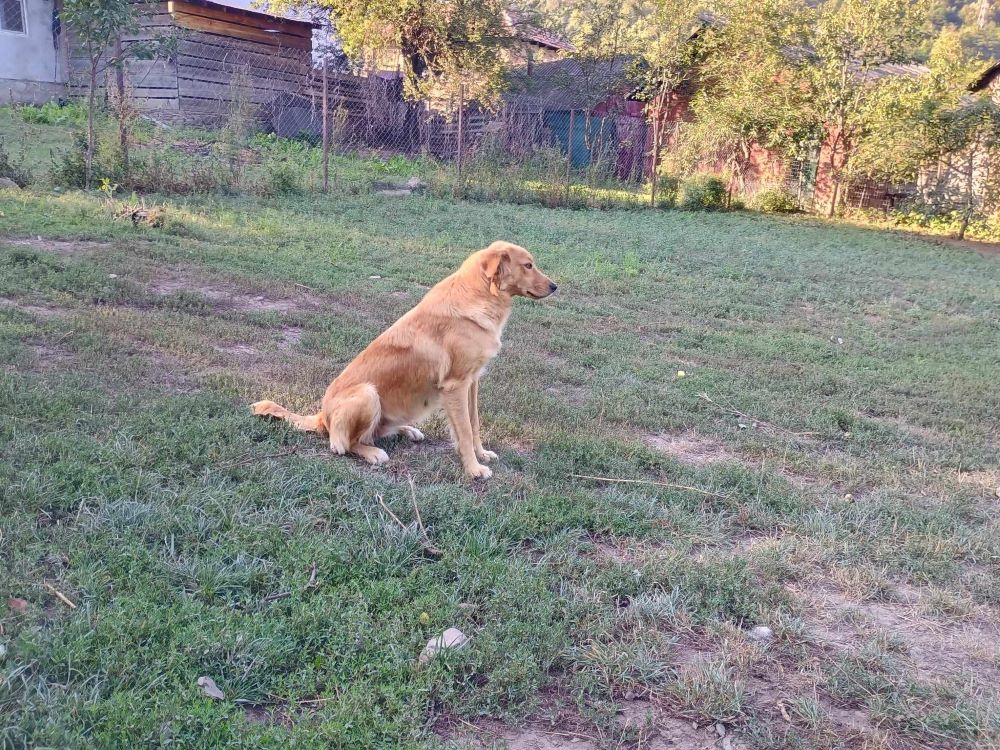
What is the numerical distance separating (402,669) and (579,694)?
0.59 metres

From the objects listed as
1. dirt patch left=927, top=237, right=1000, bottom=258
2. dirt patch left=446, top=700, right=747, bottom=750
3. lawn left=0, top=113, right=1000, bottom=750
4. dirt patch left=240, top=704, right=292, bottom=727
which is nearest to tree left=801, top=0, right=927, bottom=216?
dirt patch left=927, top=237, right=1000, bottom=258

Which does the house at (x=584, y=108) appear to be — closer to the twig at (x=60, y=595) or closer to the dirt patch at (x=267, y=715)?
the twig at (x=60, y=595)

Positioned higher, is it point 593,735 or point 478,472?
point 478,472

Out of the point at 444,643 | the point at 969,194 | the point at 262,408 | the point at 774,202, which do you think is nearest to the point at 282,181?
the point at 262,408

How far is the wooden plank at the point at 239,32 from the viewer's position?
19.2m

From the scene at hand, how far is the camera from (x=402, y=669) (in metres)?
2.45

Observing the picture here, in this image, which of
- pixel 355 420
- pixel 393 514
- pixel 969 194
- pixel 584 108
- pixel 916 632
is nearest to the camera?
pixel 916 632

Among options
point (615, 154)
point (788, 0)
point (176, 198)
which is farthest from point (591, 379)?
point (788, 0)

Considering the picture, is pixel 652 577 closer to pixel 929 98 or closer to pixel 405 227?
pixel 405 227

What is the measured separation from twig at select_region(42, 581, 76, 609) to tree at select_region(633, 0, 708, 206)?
19289 mm

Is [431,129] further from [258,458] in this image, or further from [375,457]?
[258,458]

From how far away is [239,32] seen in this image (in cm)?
2059

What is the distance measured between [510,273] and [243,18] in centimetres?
2015

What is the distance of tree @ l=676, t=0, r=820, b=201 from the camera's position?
67.1 feet
